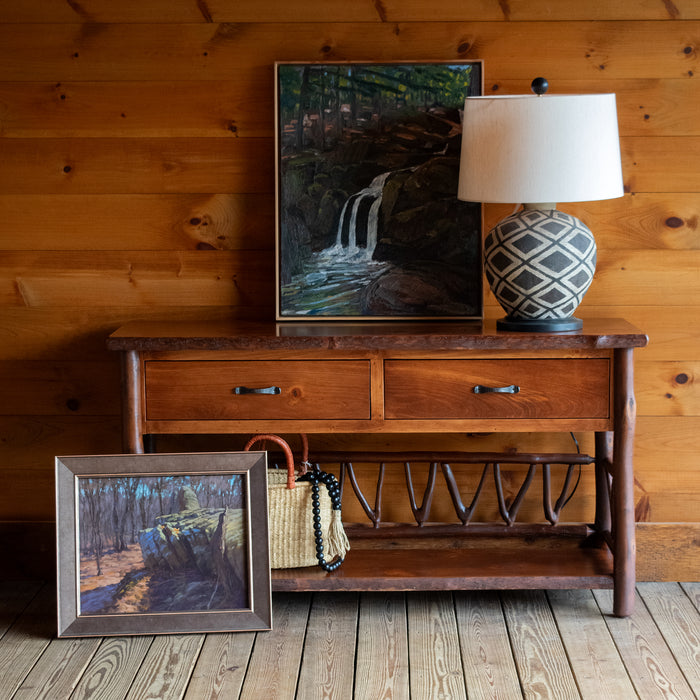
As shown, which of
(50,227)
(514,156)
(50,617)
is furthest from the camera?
(50,227)

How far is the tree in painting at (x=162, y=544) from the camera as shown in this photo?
2.15 metres

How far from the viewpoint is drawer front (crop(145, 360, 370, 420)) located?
2174mm

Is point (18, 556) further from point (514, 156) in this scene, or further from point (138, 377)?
point (514, 156)

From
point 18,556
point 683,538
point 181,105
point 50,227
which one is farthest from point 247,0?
point 683,538

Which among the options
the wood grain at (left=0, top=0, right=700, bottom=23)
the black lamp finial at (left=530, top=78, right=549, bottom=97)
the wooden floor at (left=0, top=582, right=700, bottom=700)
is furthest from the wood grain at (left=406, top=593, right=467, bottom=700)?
the wood grain at (left=0, top=0, right=700, bottom=23)

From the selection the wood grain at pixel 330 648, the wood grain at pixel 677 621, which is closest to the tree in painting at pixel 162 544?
the wood grain at pixel 330 648

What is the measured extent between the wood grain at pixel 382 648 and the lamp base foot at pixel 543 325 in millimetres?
805

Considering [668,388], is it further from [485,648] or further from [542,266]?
[485,648]

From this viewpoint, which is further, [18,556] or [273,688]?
[18,556]

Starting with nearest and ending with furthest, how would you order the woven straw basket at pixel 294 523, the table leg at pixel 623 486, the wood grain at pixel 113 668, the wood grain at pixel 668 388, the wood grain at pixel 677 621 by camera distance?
the wood grain at pixel 113 668
the wood grain at pixel 677 621
the table leg at pixel 623 486
the woven straw basket at pixel 294 523
the wood grain at pixel 668 388

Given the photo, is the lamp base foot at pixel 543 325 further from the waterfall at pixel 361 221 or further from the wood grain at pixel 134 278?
the wood grain at pixel 134 278

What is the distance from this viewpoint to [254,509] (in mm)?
2170

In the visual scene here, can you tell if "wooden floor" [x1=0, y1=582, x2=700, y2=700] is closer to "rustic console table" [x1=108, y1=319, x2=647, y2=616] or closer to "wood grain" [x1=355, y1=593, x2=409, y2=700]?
"wood grain" [x1=355, y1=593, x2=409, y2=700]

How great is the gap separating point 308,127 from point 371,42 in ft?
0.96
